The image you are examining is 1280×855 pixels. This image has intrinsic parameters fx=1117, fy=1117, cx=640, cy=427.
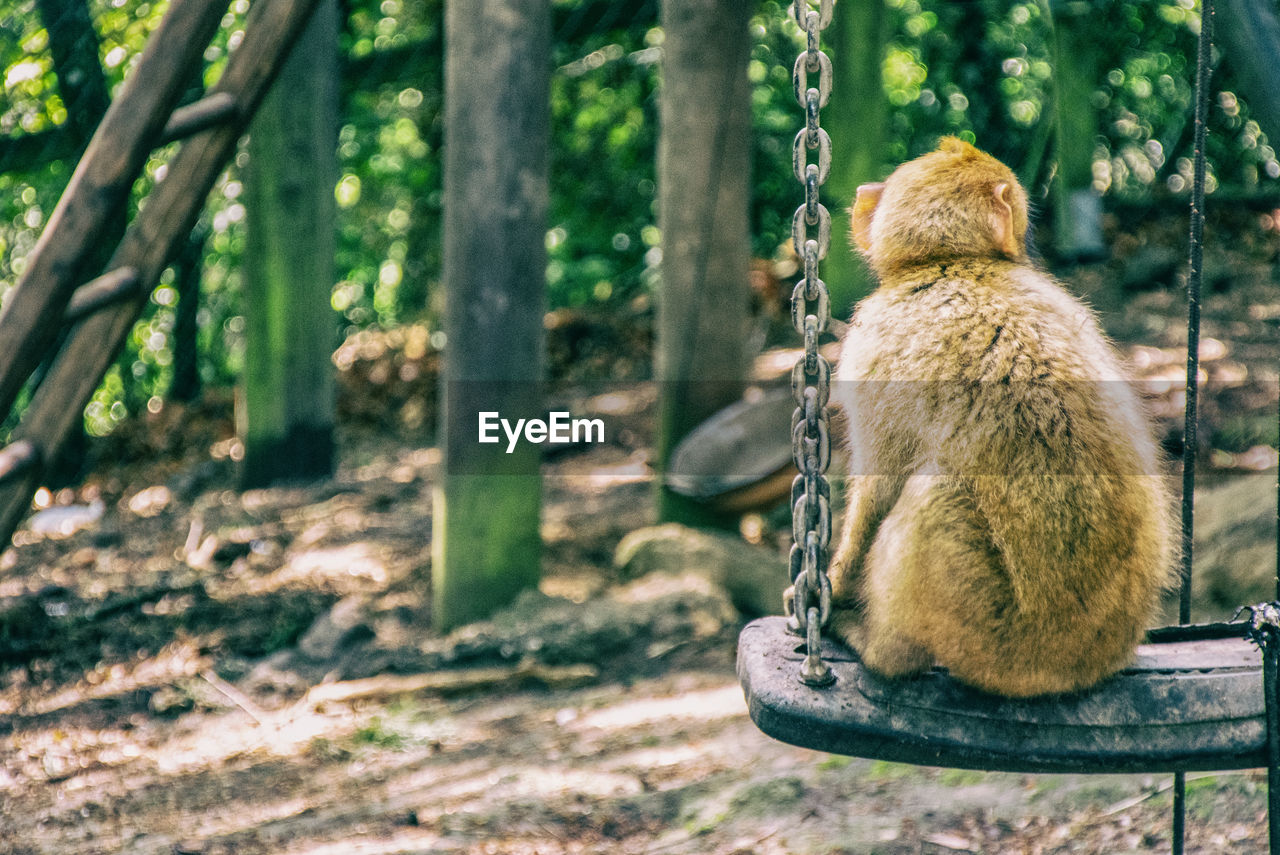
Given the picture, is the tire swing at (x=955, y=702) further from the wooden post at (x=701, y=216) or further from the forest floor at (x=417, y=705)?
the wooden post at (x=701, y=216)

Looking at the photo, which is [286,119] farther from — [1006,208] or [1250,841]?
[1250,841]

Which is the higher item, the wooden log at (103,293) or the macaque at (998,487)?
the wooden log at (103,293)

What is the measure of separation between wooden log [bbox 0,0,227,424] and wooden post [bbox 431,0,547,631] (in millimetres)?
1142

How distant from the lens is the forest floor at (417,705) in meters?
3.19

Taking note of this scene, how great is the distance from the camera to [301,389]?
6.20 metres

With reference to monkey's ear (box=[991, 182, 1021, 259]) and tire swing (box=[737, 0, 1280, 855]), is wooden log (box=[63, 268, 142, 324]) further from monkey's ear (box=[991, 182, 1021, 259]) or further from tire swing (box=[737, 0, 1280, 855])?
monkey's ear (box=[991, 182, 1021, 259])

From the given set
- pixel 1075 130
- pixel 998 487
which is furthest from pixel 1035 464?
pixel 1075 130

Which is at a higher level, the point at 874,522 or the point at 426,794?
the point at 874,522

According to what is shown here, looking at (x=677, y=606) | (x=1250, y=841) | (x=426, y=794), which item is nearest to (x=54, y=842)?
(x=426, y=794)

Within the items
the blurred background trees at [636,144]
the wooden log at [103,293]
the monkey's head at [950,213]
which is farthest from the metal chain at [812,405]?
the blurred background trees at [636,144]

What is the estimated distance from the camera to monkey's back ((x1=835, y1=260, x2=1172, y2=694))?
197 centimetres

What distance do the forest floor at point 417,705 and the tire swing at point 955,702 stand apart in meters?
1.17

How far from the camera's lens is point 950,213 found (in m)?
2.30

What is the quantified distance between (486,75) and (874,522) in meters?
2.76
